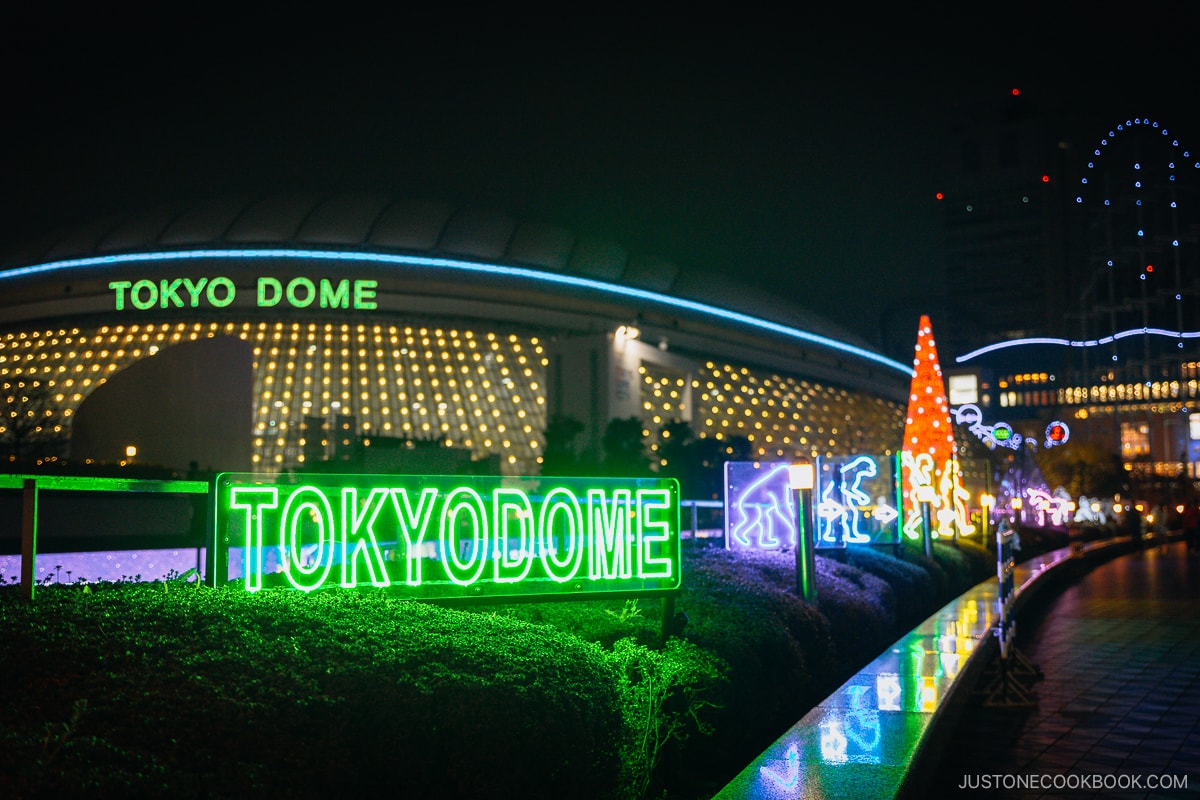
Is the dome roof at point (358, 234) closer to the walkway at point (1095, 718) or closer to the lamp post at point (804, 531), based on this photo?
the walkway at point (1095, 718)

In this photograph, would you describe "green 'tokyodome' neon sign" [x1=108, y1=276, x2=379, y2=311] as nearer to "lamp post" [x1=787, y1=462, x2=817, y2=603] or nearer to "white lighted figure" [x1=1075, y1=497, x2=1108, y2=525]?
"white lighted figure" [x1=1075, y1=497, x2=1108, y2=525]

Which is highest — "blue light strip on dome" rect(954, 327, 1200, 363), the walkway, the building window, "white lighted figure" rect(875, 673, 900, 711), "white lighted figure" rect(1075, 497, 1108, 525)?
"blue light strip on dome" rect(954, 327, 1200, 363)

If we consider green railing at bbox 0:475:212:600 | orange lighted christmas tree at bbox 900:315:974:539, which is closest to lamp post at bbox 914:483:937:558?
orange lighted christmas tree at bbox 900:315:974:539

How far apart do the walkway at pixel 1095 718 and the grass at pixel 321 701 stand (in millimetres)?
2386

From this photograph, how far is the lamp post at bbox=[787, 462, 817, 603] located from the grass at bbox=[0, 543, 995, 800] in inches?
159

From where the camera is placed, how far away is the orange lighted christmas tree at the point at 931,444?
85.1 ft

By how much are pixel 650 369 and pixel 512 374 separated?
8773mm

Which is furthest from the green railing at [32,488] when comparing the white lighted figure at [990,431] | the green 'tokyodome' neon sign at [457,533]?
the white lighted figure at [990,431]

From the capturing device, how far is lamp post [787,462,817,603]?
12195mm

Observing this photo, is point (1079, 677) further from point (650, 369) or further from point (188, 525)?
point (650, 369)

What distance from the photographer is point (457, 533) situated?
812 centimetres

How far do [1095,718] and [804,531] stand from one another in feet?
10.9

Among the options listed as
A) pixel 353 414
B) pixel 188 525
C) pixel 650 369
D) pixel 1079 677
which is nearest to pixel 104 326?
pixel 353 414

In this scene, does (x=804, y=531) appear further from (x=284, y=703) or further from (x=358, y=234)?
(x=358, y=234)
